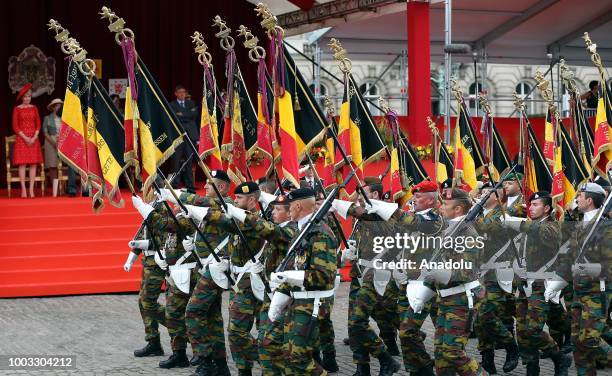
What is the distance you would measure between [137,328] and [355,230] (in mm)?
3091

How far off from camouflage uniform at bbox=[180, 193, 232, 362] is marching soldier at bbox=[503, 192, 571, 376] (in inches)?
109

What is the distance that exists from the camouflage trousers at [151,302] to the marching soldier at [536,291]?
3.61 m

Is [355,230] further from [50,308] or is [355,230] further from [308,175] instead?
[50,308]

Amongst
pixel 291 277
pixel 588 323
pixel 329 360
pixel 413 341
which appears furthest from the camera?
pixel 329 360

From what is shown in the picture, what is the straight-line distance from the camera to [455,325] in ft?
25.7

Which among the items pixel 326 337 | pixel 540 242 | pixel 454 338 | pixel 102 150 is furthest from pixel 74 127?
pixel 540 242

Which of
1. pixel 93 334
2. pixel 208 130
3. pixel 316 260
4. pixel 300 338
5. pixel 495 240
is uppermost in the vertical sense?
pixel 208 130

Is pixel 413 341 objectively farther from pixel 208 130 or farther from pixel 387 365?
pixel 208 130

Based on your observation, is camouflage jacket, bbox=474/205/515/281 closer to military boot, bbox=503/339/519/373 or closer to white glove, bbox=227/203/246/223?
military boot, bbox=503/339/519/373

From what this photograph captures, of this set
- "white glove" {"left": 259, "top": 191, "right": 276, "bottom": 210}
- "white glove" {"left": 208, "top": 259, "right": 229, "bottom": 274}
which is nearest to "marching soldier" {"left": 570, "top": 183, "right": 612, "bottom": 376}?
"white glove" {"left": 259, "top": 191, "right": 276, "bottom": 210}

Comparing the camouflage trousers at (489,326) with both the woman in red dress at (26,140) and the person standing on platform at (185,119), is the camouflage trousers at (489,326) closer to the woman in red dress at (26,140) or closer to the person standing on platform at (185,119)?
the person standing on platform at (185,119)

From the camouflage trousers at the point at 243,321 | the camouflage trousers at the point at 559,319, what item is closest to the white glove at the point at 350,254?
the camouflage trousers at the point at 243,321

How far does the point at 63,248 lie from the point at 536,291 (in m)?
8.22

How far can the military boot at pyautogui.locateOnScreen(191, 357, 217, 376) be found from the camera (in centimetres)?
914
